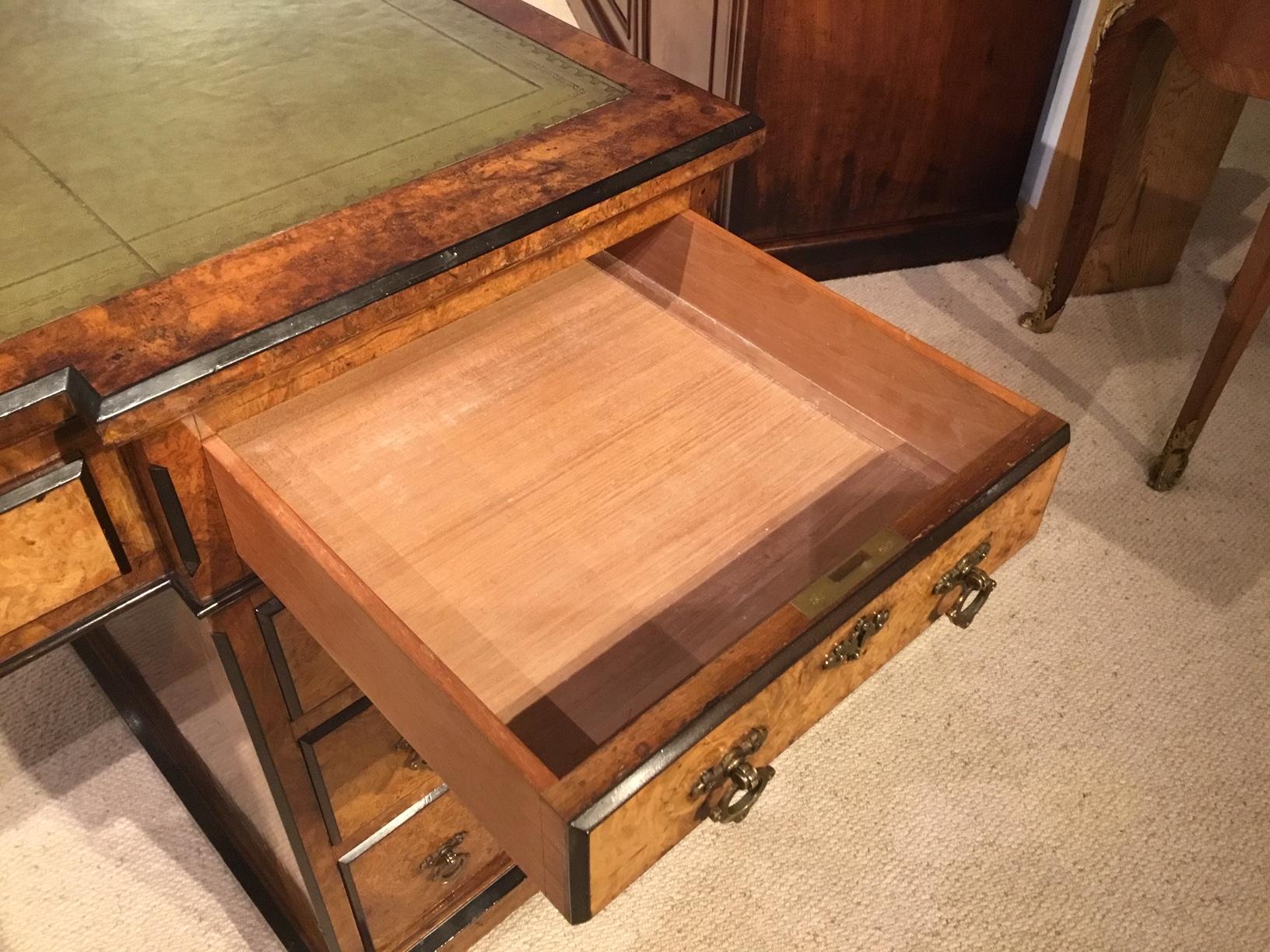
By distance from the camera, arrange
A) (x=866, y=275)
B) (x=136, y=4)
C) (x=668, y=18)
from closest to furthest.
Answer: (x=136, y=4), (x=668, y=18), (x=866, y=275)

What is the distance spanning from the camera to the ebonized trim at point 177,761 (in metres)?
1.14

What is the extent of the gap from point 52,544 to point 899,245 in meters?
1.61

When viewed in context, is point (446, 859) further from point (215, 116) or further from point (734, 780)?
point (215, 116)

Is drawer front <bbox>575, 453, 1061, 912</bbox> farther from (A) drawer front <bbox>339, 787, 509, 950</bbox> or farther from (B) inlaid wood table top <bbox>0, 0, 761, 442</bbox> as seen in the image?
(A) drawer front <bbox>339, 787, 509, 950</bbox>

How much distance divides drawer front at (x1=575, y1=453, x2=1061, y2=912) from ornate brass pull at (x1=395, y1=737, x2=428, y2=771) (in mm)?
402

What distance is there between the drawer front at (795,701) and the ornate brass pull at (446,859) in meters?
0.51

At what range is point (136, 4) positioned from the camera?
3.23 feet

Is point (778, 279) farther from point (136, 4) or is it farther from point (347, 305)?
point (136, 4)

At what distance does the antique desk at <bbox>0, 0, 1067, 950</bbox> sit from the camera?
60 centimetres

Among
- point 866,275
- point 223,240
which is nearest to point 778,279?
point 223,240

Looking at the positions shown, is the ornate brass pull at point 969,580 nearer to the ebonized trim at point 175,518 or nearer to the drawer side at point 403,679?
the drawer side at point 403,679

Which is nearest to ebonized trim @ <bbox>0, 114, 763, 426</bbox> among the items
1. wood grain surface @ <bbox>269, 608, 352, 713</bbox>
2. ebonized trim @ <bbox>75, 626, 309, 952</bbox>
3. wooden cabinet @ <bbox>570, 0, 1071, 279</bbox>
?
wood grain surface @ <bbox>269, 608, 352, 713</bbox>

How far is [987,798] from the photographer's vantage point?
1271 millimetres

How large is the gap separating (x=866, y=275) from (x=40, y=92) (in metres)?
1.44
